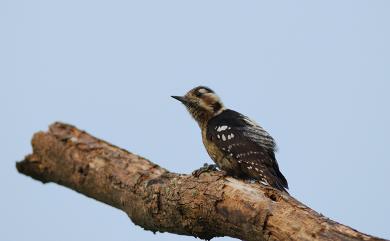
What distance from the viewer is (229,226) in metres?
4.94

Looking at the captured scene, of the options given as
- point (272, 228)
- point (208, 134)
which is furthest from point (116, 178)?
point (272, 228)

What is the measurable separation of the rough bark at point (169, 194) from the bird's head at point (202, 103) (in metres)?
1.05

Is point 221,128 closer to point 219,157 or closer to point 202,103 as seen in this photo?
point 219,157

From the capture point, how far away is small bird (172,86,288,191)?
612 centimetres

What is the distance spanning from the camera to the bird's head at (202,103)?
7.36m

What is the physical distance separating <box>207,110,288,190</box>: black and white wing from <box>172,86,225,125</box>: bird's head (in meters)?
0.32

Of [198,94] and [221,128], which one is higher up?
[198,94]

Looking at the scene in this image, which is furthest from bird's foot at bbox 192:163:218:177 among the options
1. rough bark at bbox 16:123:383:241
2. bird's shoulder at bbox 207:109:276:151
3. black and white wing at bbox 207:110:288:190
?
bird's shoulder at bbox 207:109:276:151

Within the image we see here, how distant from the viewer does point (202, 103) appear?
7.42 meters

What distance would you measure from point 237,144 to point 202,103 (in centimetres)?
114

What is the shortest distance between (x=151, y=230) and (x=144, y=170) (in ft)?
2.13

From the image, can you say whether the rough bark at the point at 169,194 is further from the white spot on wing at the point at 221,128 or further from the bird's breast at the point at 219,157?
the white spot on wing at the point at 221,128

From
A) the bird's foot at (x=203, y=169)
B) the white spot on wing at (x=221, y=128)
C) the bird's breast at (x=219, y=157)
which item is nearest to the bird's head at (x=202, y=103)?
the bird's breast at (x=219, y=157)

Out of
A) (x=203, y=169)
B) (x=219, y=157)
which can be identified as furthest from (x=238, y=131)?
(x=203, y=169)
